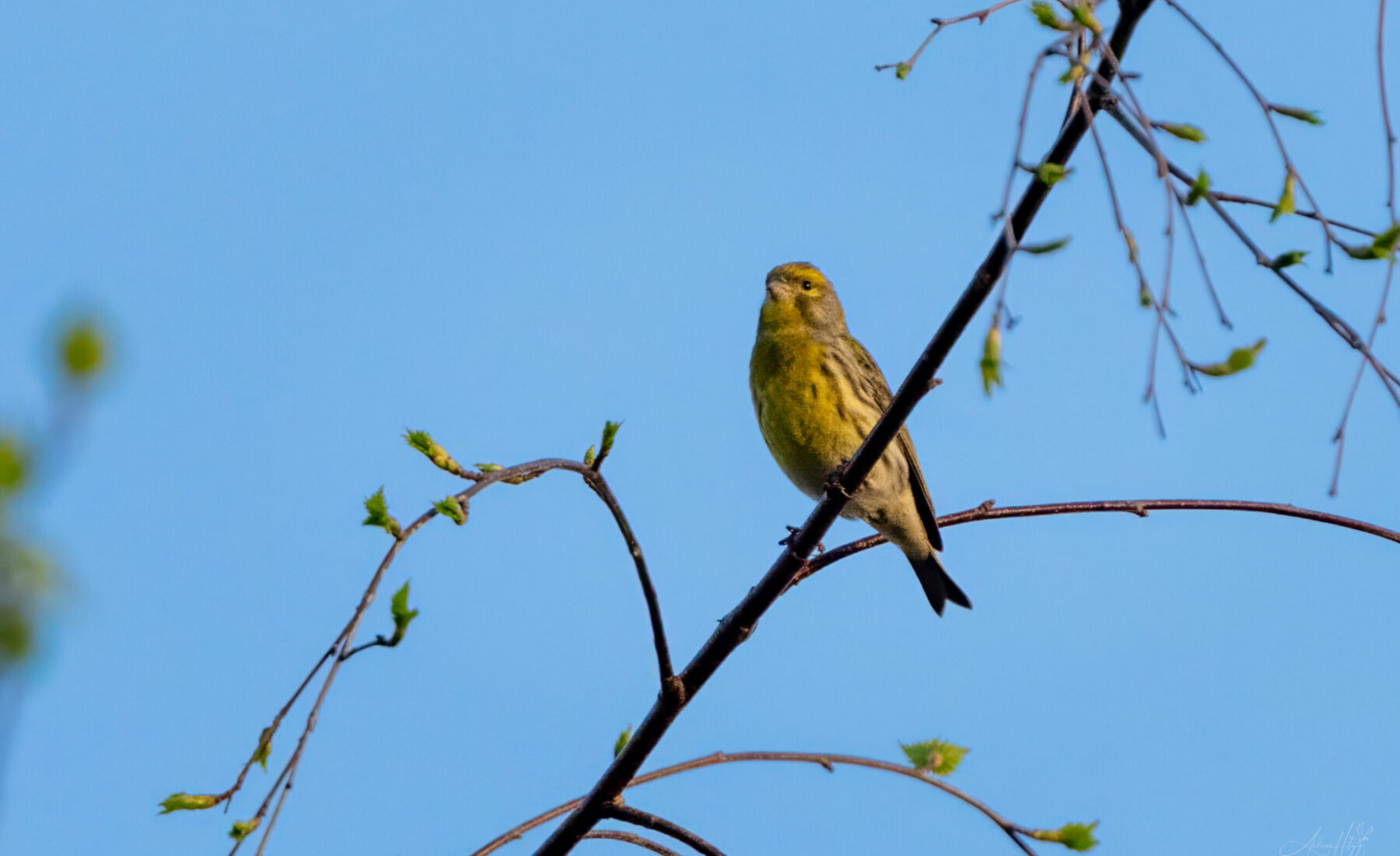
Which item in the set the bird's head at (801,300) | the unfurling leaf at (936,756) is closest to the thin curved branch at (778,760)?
the unfurling leaf at (936,756)

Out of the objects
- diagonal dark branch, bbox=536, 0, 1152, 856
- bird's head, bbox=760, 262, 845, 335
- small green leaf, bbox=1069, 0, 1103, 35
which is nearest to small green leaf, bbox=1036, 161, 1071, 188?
diagonal dark branch, bbox=536, 0, 1152, 856

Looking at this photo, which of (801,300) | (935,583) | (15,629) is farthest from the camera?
(801,300)

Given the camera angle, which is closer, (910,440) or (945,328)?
(945,328)

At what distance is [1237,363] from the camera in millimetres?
2709

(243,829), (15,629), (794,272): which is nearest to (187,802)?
(243,829)

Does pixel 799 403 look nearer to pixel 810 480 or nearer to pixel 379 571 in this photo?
pixel 810 480

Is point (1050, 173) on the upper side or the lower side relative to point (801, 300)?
lower

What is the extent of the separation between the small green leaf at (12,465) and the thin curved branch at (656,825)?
256 centimetres

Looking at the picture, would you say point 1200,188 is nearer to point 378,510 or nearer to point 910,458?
point 378,510

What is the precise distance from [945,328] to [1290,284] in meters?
0.91

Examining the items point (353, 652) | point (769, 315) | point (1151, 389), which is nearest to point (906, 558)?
point (769, 315)

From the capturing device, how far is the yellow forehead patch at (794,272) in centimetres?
849

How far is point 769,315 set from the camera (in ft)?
26.8

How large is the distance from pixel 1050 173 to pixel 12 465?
6.69 ft
